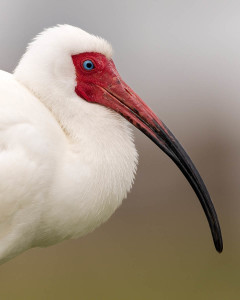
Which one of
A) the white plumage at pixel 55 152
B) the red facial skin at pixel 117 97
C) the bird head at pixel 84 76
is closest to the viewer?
the white plumage at pixel 55 152

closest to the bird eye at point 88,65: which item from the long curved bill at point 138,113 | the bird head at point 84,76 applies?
the bird head at point 84,76

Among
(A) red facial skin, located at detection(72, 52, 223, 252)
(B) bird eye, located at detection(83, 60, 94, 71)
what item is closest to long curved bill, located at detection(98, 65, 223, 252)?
(A) red facial skin, located at detection(72, 52, 223, 252)

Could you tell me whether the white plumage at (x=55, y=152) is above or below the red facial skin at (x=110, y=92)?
below

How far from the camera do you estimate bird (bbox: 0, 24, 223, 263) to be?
5.28 m

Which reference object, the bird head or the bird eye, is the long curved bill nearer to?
the bird head

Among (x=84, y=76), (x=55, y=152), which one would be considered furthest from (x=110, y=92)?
(x=55, y=152)

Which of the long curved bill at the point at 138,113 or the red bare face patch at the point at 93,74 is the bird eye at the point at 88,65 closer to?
the red bare face patch at the point at 93,74

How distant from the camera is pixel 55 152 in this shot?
535 cm

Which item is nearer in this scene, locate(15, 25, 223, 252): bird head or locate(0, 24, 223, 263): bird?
locate(0, 24, 223, 263): bird

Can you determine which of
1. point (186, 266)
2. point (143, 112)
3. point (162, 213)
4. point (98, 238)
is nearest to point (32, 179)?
point (143, 112)

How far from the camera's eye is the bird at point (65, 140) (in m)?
5.28

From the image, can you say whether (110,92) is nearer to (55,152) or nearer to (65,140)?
(65,140)

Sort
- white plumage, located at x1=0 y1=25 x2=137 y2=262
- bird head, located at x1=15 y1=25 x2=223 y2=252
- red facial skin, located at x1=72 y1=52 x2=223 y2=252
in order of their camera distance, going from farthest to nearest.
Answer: red facial skin, located at x1=72 y1=52 x2=223 y2=252, bird head, located at x1=15 y1=25 x2=223 y2=252, white plumage, located at x1=0 y1=25 x2=137 y2=262

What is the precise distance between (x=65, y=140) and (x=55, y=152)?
166 millimetres
